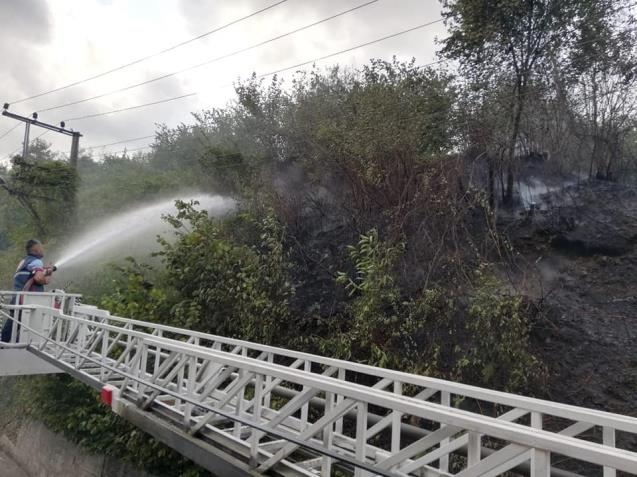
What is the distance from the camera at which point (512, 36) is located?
10273mm

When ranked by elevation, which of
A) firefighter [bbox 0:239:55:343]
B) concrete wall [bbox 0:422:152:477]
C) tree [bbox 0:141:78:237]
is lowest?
concrete wall [bbox 0:422:152:477]

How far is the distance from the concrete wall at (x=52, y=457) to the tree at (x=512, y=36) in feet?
29.8

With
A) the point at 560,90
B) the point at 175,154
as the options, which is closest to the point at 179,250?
the point at 560,90

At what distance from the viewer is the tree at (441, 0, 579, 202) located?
388 inches

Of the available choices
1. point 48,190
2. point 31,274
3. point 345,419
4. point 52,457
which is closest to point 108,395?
point 345,419

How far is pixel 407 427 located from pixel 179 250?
582 cm

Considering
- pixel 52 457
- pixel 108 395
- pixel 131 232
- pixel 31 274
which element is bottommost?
pixel 52 457

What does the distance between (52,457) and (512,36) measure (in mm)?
12368

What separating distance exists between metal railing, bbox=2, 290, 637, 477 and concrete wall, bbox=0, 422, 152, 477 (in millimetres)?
1963

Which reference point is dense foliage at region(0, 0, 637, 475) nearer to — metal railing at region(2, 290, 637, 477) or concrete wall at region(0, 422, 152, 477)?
concrete wall at region(0, 422, 152, 477)

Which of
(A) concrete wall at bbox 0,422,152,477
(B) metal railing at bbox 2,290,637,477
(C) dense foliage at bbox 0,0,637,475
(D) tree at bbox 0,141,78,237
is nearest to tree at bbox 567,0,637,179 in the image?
(C) dense foliage at bbox 0,0,637,475

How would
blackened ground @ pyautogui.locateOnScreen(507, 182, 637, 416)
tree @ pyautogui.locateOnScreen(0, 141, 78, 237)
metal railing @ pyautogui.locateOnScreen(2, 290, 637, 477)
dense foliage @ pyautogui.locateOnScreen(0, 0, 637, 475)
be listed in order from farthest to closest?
1. tree @ pyautogui.locateOnScreen(0, 141, 78, 237)
2. dense foliage @ pyautogui.locateOnScreen(0, 0, 637, 475)
3. blackened ground @ pyautogui.locateOnScreen(507, 182, 637, 416)
4. metal railing @ pyautogui.locateOnScreen(2, 290, 637, 477)

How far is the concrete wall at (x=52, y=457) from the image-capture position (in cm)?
736

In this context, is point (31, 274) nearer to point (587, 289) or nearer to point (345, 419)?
point (345, 419)
